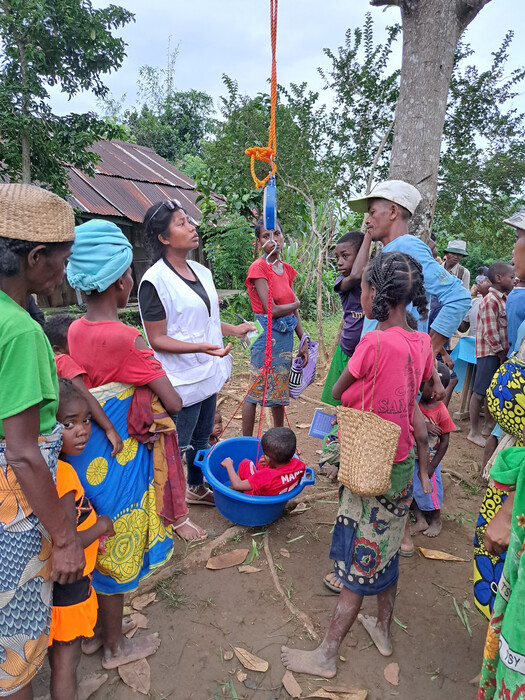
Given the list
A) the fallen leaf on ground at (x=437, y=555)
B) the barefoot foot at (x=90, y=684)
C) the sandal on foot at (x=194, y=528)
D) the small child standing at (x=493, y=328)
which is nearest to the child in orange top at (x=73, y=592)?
the barefoot foot at (x=90, y=684)

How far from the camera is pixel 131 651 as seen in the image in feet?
7.00

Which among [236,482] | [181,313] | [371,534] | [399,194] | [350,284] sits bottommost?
[236,482]

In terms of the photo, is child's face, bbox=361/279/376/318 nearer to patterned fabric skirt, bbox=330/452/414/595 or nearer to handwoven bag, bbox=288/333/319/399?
patterned fabric skirt, bbox=330/452/414/595

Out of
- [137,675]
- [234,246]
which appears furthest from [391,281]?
[234,246]

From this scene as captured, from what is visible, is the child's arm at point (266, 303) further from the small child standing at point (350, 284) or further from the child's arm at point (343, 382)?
the child's arm at point (343, 382)

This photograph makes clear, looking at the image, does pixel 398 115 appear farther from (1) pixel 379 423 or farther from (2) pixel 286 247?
(2) pixel 286 247

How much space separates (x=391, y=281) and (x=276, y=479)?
5.29 ft

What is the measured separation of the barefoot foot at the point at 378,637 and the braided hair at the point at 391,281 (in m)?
1.64

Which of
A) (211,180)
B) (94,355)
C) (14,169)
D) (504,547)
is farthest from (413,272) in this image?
(211,180)

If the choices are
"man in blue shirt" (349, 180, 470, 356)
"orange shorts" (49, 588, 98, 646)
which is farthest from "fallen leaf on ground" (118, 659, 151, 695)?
"man in blue shirt" (349, 180, 470, 356)

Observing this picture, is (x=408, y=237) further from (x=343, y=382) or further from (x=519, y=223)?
(x=343, y=382)

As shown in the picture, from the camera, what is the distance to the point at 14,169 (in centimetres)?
633

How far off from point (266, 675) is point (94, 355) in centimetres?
174

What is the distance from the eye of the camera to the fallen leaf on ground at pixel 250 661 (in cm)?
212
